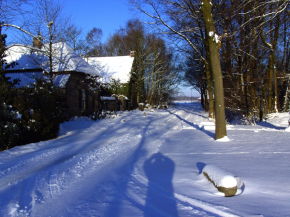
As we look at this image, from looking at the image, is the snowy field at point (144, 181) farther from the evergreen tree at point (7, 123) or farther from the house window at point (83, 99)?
the house window at point (83, 99)

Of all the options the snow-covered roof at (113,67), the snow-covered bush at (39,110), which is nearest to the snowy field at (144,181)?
the snow-covered bush at (39,110)

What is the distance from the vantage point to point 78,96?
22609 mm

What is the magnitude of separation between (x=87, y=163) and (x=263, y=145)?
230 inches

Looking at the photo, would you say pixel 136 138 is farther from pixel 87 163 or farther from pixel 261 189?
pixel 261 189

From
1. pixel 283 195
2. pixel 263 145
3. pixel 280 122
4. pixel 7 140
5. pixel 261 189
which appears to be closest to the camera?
pixel 283 195

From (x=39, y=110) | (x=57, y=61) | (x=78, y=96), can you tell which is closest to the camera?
(x=39, y=110)

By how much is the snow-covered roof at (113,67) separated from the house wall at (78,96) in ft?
33.4

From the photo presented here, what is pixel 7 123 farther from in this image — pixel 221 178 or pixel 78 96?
pixel 78 96

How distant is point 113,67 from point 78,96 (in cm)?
1493

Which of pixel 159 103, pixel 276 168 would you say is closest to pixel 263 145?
pixel 276 168

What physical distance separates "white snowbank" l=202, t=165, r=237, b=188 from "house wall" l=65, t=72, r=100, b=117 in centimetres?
1636

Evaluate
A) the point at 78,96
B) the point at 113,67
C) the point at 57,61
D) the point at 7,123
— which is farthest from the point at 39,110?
the point at 113,67

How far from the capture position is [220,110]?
9336mm

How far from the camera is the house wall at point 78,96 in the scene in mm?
21203
